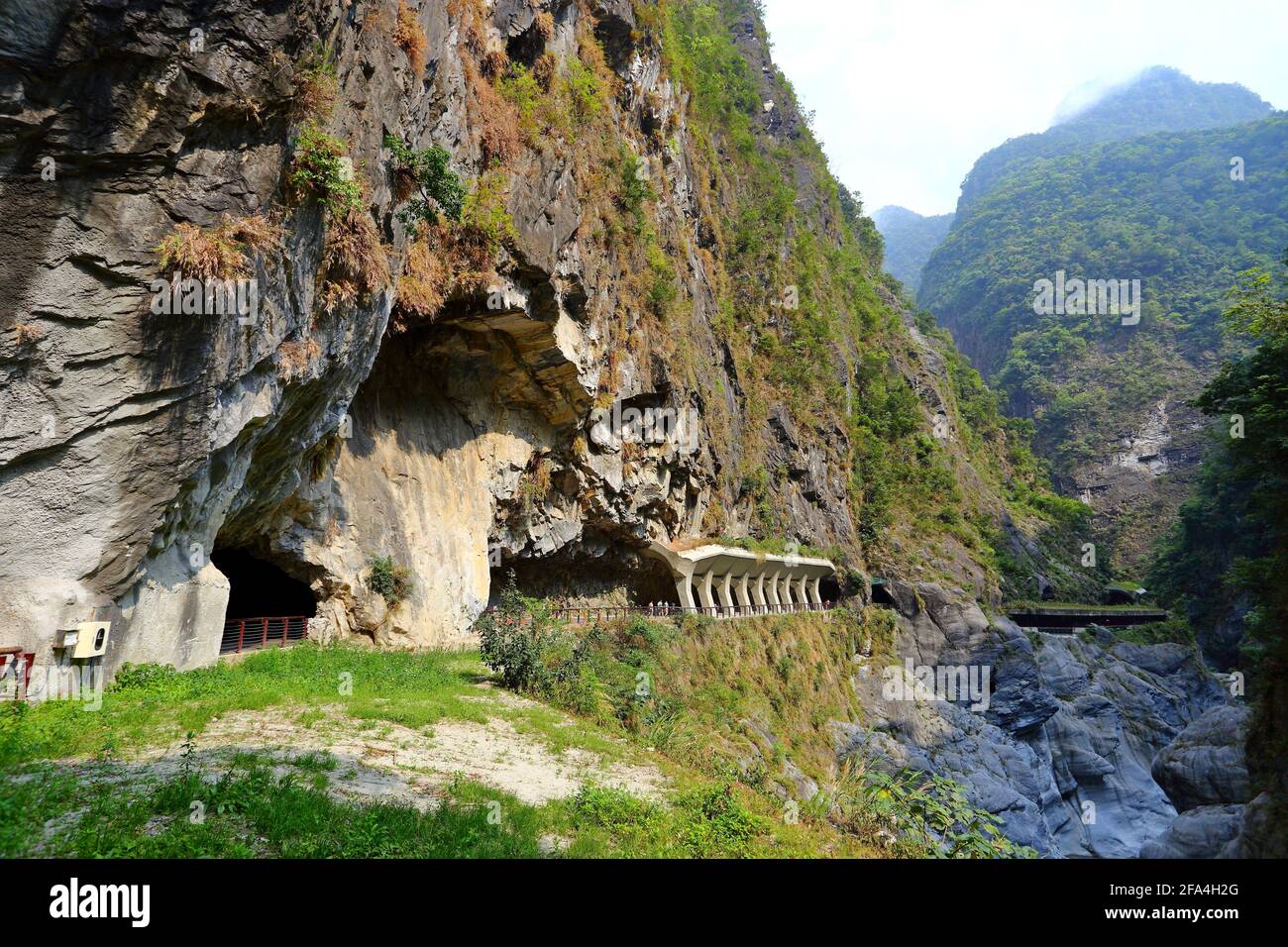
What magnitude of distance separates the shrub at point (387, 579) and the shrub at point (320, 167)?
30.3 ft

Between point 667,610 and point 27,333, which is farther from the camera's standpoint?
Answer: point 667,610

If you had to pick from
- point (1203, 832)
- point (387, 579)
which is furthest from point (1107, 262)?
point (387, 579)

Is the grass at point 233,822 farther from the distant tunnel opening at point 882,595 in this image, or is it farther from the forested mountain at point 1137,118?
the forested mountain at point 1137,118

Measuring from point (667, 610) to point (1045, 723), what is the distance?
2514cm

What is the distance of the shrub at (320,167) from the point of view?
10.6 meters

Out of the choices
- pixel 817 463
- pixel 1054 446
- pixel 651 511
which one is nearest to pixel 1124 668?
pixel 817 463

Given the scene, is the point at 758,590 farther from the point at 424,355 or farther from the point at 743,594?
the point at 424,355

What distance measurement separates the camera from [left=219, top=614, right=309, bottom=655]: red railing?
47.6ft

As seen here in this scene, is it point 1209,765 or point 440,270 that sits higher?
point 440,270

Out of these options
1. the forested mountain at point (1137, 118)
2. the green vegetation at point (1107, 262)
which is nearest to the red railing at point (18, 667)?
the green vegetation at point (1107, 262)

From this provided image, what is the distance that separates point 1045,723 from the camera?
3631 cm

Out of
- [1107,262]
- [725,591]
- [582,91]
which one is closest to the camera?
[582,91]

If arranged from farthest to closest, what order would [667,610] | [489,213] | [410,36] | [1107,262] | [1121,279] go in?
1. [1107,262]
2. [1121,279]
3. [667,610]
4. [489,213]
5. [410,36]
